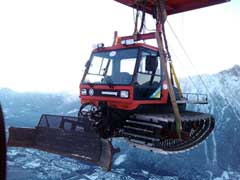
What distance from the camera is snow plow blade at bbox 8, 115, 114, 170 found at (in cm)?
610

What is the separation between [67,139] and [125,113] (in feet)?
6.01

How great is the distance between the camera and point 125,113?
754cm

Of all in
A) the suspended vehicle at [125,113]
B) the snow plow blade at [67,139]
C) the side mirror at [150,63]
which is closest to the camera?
the snow plow blade at [67,139]

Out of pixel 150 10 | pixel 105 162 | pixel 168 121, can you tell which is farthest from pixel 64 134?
pixel 150 10

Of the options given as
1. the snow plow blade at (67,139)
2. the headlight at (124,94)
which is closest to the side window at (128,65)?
the headlight at (124,94)

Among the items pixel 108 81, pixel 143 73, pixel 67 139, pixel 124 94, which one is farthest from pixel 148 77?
pixel 67 139

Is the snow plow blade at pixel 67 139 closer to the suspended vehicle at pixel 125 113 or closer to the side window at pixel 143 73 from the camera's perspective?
the suspended vehicle at pixel 125 113

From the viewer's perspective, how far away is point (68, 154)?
21.1 ft

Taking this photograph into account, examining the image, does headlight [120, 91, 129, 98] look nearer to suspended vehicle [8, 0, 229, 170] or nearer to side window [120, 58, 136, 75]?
suspended vehicle [8, 0, 229, 170]

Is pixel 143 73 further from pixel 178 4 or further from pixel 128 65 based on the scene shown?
pixel 178 4

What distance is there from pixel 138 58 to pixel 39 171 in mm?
187830

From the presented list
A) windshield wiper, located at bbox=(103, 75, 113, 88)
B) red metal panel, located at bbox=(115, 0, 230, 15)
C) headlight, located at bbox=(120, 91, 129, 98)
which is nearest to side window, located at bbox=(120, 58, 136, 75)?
windshield wiper, located at bbox=(103, 75, 113, 88)

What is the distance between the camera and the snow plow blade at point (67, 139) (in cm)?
610

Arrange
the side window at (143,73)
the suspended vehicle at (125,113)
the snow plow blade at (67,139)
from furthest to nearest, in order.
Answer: the side window at (143,73), the suspended vehicle at (125,113), the snow plow blade at (67,139)
